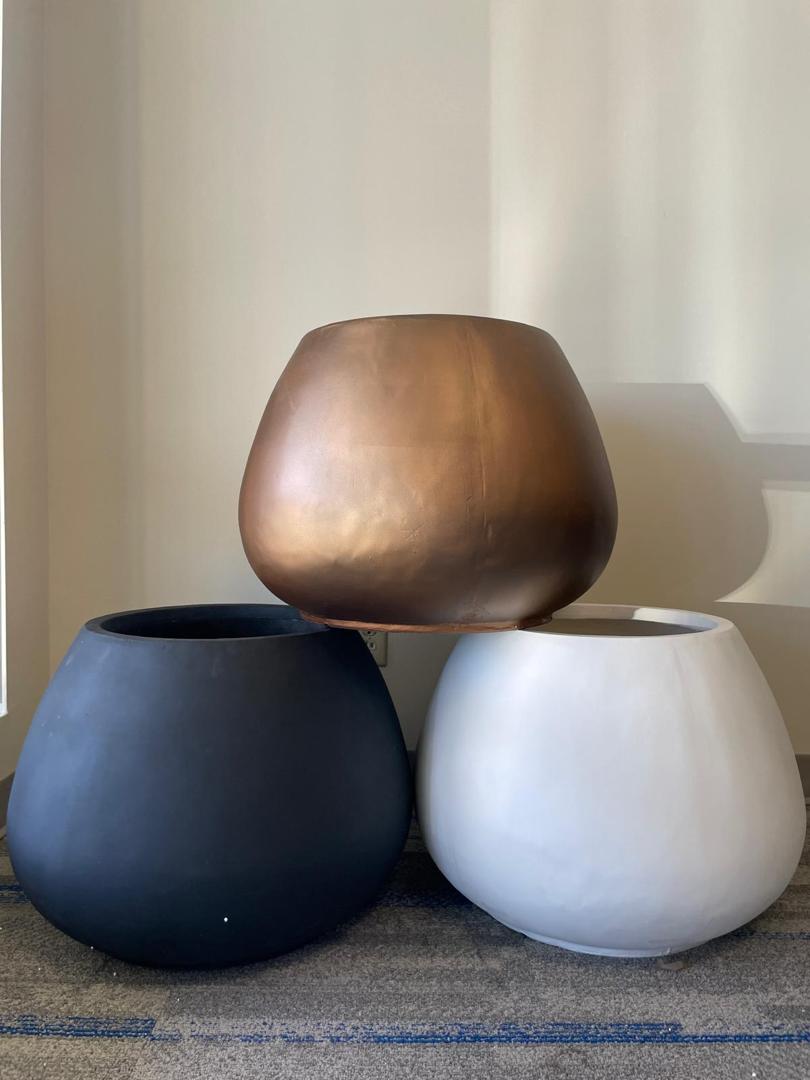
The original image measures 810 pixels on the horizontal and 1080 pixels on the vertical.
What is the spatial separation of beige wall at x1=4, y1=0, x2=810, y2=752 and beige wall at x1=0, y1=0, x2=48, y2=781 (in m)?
0.03

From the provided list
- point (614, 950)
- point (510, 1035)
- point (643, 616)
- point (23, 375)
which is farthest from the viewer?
Result: point (23, 375)

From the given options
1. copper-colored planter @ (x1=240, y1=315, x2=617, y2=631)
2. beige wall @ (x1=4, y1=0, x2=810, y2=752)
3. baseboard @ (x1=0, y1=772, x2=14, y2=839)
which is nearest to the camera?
copper-colored planter @ (x1=240, y1=315, x2=617, y2=631)

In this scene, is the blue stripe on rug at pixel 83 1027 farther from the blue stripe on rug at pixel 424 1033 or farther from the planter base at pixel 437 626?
the planter base at pixel 437 626

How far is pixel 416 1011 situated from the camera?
0.74 meters

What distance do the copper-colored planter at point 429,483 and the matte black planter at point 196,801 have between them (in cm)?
10

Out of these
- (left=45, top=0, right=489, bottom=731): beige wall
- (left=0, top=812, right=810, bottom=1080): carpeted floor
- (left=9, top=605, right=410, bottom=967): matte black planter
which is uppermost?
(left=45, top=0, right=489, bottom=731): beige wall

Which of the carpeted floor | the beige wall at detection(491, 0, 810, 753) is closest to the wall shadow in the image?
the beige wall at detection(491, 0, 810, 753)

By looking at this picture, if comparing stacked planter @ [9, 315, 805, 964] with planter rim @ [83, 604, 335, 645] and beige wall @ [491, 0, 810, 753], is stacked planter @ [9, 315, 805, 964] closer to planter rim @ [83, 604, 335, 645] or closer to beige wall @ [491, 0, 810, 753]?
planter rim @ [83, 604, 335, 645]

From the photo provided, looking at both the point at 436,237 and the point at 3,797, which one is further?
the point at 436,237

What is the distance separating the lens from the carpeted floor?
2.18ft

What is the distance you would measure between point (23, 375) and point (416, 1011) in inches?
37.2

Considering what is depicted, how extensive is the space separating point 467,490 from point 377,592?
5.1 inches

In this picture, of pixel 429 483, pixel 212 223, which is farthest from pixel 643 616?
pixel 212 223

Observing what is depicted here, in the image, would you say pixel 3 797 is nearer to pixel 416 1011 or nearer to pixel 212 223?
pixel 416 1011
